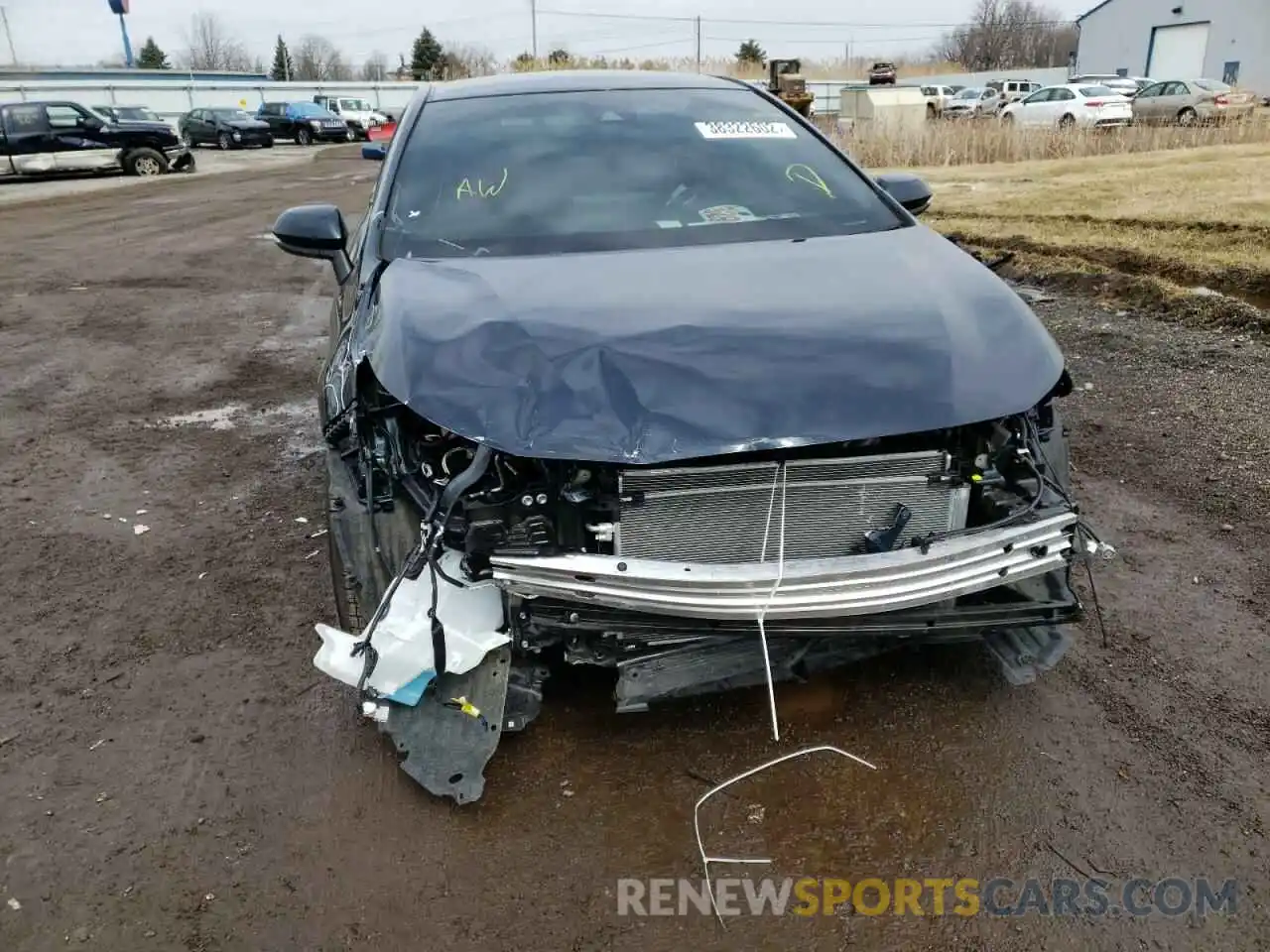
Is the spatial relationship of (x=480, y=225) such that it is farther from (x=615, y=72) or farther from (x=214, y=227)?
(x=214, y=227)

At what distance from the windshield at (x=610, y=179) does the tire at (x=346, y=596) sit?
3.41 feet

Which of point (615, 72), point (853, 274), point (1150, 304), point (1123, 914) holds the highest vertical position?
point (615, 72)

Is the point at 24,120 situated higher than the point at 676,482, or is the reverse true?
the point at 24,120

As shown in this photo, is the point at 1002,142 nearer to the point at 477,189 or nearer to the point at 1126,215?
the point at 1126,215

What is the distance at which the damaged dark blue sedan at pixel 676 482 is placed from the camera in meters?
2.23

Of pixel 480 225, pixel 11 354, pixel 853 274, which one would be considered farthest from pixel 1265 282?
pixel 11 354

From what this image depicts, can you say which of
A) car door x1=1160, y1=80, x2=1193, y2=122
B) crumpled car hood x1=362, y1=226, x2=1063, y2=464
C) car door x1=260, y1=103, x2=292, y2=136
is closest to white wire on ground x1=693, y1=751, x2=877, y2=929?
crumpled car hood x1=362, y1=226, x2=1063, y2=464

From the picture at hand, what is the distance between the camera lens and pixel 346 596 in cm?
268

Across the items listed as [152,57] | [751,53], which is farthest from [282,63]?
[751,53]

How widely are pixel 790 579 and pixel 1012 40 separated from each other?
96.3 metres

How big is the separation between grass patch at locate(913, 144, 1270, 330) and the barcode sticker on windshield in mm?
3874

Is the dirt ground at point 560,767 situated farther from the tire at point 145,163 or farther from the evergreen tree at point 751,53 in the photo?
the evergreen tree at point 751,53

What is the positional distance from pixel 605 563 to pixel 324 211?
219cm

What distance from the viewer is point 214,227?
13.2m
